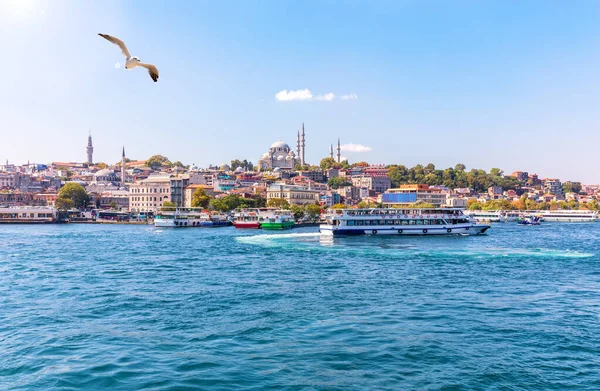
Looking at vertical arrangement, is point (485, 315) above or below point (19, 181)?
below

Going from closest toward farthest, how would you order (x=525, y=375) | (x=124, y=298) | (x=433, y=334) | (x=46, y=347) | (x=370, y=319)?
1. (x=525, y=375)
2. (x=46, y=347)
3. (x=433, y=334)
4. (x=370, y=319)
5. (x=124, y=298)

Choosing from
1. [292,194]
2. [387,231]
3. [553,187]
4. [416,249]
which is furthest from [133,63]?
[553,187]

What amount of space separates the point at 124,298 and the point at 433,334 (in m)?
8.01

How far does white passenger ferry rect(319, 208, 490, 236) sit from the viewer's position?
39.7 metres

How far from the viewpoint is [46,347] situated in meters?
9.77

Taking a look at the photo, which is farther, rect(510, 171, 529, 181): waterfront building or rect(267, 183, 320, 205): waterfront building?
rect(510, 171, 529, 181): waterfront building

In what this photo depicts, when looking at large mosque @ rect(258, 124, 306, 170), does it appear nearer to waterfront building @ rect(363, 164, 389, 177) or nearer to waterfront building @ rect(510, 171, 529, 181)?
waterfront building @ rect(363, 164, 389, 177)

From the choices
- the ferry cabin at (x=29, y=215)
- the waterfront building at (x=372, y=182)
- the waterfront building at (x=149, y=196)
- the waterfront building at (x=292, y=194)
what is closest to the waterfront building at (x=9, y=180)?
the waterfront building at (x=149, y=196)

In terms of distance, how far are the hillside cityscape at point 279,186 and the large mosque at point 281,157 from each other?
0.25m

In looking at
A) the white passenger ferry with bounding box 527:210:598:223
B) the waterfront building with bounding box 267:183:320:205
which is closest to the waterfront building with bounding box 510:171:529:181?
the white passenger ferry with bounding box 527:210:598:223

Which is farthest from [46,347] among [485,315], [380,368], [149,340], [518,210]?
[518,210]

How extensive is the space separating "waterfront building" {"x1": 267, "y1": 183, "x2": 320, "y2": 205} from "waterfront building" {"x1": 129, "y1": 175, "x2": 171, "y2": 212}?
15.2 m

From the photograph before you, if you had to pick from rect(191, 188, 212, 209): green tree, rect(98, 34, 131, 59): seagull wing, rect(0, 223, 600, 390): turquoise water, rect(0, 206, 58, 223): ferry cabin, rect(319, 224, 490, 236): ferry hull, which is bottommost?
rect(0, 223, 600, 390): turquoise water

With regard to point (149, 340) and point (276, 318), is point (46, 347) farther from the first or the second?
point (276, 318)
